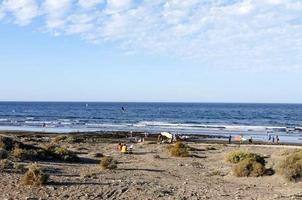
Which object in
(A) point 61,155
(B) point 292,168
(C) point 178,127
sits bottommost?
(C) point 178,127

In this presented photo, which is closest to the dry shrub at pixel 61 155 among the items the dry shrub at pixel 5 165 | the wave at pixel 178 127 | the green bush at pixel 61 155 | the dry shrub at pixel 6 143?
the green bush at pixel 61 155

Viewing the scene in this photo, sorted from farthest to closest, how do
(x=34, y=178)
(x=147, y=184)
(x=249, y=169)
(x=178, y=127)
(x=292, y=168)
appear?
(x=178, y=127), (x=249, y=169), (x=292, y=168), (x=147, y=184), (x=34, y=178)

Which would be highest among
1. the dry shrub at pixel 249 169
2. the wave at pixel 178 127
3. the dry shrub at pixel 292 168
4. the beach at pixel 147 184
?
the dry shrub at pixel 292 168

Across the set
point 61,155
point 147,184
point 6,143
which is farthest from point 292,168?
point 6,143

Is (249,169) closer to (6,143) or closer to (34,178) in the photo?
(34,178)

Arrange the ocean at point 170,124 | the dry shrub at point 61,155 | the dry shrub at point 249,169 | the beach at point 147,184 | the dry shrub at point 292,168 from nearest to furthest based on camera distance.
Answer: the beach at point 147,184, the dry shrub at point 292,168, the dry shrub at point 249,169, the dry shrub at point 61,155, the ocean at point 170,124

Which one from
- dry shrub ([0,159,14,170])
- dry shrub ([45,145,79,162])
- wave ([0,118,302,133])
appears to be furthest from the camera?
wave ([0,118,302,133])

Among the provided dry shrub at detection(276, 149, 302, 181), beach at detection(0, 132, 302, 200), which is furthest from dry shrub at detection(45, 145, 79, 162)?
dry shrub at detection(276, 149, 302, 181)

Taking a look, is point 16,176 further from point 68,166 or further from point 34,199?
point 68,166

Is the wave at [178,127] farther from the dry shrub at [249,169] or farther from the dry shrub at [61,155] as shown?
the dry shrub at [249,169]

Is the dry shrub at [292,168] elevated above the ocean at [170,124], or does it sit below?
above

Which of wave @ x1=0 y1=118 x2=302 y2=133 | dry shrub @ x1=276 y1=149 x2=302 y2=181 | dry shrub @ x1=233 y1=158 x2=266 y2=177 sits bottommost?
wave @ x1=0 y1=118 x2=302 y2=133

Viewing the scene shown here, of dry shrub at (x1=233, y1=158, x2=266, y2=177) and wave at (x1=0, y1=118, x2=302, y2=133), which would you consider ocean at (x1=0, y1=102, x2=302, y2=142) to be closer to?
wave at (x1=0, y1=118, x2=302, y2=133)

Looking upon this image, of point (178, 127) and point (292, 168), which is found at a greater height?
point (292, 168)
